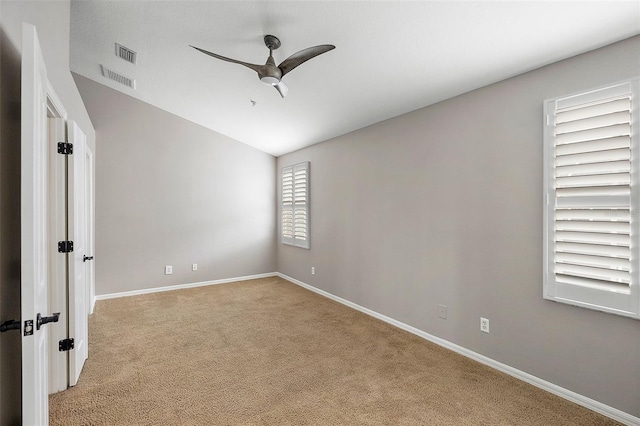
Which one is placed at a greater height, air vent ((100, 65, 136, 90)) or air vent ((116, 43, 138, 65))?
air vent ((100, 65, 136, 90))

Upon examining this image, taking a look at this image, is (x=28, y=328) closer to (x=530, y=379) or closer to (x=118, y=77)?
(x=530, y=379)

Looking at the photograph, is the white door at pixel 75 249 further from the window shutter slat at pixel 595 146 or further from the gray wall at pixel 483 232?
the window shutter slat at pixel 595 146

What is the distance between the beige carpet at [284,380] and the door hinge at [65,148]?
1796 mm

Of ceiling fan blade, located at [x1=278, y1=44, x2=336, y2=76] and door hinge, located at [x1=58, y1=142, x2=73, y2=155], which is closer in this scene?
ceiling fan blade, located at [x1=278, y1=44, x2=336, y2=76]

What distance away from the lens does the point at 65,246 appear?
222 cm

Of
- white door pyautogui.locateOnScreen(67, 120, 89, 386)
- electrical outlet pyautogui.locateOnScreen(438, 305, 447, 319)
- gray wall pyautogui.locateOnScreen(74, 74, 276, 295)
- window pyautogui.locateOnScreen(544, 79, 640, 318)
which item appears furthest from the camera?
gray wall pyautogui.locateOnScreen(74, 74, 276, 295)

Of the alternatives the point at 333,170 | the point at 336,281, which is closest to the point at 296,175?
the point at 333,170

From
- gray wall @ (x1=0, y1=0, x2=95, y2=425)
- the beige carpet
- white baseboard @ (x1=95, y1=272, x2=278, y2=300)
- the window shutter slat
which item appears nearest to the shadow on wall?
gray wall @ (x1=0, y1=0, x2=95, y2=425)

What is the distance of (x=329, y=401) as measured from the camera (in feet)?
7.09

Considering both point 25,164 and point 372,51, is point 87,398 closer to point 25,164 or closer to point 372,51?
point 25,164

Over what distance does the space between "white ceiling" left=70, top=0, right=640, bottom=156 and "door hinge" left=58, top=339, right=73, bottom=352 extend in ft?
8.98

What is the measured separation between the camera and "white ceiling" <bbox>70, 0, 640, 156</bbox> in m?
1.92

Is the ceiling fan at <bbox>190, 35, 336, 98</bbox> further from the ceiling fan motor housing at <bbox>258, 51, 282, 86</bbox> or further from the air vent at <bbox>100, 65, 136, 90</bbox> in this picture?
the air vent at <bbox>100, 65, 136, 90</bbox>

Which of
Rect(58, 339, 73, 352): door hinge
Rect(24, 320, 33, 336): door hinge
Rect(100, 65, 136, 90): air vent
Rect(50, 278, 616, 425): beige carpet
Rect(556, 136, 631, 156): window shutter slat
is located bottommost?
Rect(50, 278, 616, 425): beige carpet
